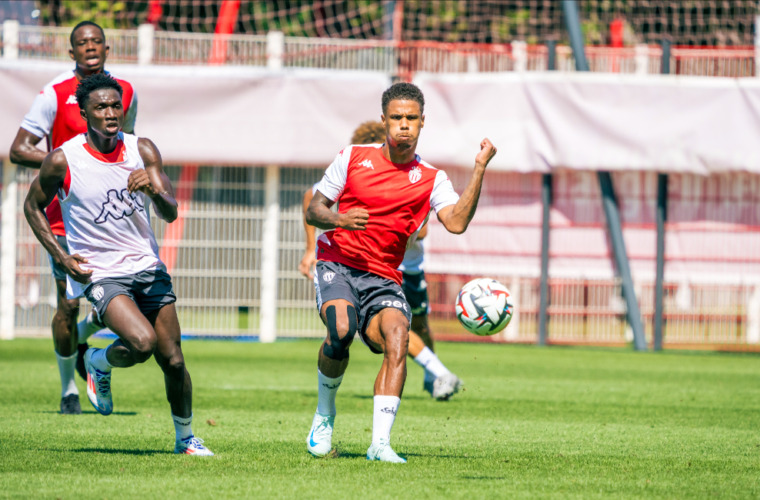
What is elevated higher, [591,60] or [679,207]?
[591,60]

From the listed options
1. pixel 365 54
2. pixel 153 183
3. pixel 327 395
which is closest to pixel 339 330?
pixel 327 395

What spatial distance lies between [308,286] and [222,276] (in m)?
1.23

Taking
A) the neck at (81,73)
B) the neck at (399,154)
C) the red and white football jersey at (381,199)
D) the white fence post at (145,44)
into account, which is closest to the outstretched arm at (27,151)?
the neck at (81,73)

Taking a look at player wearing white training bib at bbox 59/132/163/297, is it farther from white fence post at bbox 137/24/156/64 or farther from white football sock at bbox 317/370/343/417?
white fence post at bbox 137/24/156/64

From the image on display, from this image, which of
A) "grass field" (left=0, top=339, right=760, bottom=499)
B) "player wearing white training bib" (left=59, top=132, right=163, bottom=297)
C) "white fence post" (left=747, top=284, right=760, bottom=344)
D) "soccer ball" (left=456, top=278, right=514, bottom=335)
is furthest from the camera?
"white fence post" (left=747, top=284, right=760, bottom=344)

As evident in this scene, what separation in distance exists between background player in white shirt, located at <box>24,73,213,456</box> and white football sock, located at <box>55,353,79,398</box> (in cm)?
164

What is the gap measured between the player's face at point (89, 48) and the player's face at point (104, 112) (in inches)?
64.1

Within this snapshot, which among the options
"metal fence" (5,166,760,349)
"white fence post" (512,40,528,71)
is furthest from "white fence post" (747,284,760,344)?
"white fence post" (512,40,528,71)

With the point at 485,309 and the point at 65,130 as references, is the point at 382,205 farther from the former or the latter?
the point at 65,130

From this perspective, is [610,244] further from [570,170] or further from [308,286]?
[308,286]

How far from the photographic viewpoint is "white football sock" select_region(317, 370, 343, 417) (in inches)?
252

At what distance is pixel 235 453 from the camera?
6398mm

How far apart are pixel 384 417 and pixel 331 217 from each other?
1117 millimetres

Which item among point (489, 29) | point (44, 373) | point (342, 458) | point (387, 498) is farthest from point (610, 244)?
point (387, 498)
